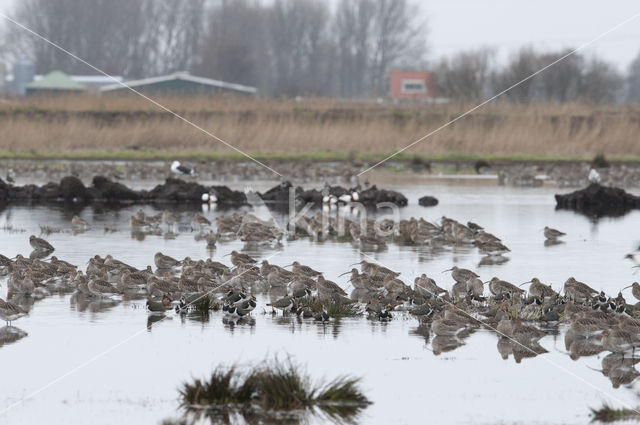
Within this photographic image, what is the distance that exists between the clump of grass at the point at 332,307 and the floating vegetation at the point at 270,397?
3931 mm

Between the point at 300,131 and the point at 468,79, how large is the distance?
1089 inches

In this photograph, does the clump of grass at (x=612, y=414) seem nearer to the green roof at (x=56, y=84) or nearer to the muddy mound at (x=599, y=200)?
the muddy mound at (x=599, y=200)

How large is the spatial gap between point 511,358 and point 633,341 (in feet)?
4.53

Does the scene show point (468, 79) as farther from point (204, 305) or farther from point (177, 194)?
point (204, 305)

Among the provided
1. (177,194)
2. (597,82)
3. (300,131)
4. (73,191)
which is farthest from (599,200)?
(597,82)

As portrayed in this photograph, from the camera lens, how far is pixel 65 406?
9703mm

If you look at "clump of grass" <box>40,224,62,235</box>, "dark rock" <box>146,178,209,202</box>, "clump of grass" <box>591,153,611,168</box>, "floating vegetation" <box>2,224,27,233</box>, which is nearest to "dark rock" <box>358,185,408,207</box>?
"dark rock" <box>146,178,209,202</box>

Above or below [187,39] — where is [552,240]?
below

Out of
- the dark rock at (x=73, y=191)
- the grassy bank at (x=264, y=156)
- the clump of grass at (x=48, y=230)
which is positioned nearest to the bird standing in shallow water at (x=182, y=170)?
the grassy bank at (x=264, y=156)

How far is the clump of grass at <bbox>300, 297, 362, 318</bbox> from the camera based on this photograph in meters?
14.0

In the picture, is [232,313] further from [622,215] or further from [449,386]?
[622,215]

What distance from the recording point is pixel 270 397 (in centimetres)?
971

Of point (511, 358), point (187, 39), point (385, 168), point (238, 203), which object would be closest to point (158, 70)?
point (187, 39)

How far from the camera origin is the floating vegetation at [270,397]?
9.59 meters
